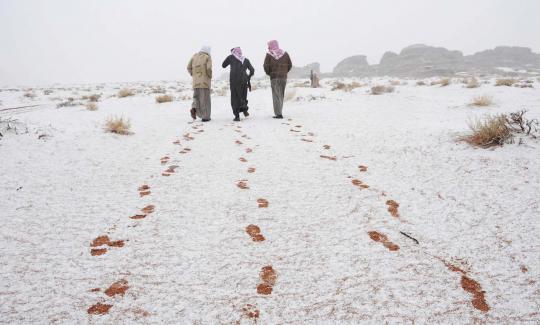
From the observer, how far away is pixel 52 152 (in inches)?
157

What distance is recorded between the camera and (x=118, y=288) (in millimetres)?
1736

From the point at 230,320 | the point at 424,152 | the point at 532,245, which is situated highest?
the point at 424,152

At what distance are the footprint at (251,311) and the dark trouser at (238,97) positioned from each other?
5701 mm

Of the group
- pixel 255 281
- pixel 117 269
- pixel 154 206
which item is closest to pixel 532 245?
pixel 255 281

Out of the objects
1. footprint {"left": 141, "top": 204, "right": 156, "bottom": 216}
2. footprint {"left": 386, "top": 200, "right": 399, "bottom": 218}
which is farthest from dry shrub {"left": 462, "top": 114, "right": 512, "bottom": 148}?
footprint {"left": 141, "top": 204, "right": 156, "bottom": 216}

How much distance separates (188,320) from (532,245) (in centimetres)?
214

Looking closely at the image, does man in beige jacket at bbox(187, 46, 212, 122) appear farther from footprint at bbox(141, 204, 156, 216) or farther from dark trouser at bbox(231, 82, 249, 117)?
footprint at bbox(141, 204, 156, 216)

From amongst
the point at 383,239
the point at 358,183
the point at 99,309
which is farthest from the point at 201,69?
the point at 99,309

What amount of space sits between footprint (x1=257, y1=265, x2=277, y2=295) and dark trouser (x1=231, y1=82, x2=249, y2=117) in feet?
17.7

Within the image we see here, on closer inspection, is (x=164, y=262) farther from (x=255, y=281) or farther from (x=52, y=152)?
(x=52, y=152)

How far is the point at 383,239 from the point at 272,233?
77 cm

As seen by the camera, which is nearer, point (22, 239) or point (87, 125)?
point (22, 239)

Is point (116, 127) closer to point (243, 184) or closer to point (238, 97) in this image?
point (238, 97)

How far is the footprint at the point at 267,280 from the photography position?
69.9 inches
